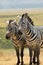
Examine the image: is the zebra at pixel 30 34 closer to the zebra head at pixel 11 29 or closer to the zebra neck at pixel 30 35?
the zebra neck at pixel 30 35

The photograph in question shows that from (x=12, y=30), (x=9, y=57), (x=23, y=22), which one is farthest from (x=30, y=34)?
(x=9, y=57)

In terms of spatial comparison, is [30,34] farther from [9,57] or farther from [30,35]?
[9,57]

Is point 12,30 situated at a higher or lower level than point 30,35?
higher

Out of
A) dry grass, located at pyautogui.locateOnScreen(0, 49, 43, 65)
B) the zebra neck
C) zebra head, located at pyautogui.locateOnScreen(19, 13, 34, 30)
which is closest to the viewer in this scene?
zebra head, located at pyautogui.locateOnScreen(19, 13, 34, 30)

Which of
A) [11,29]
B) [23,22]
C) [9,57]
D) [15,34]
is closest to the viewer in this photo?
[23,22]

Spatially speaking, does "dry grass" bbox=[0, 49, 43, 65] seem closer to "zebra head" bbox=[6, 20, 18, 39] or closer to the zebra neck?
the zebra neck

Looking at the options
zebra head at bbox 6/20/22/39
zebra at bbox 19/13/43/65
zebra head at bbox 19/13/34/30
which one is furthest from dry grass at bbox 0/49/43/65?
zebra head at bbox 19/13/34/30

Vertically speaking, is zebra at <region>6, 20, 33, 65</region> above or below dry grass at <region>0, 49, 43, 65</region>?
above

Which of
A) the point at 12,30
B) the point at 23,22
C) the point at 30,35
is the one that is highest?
the point at 23,22

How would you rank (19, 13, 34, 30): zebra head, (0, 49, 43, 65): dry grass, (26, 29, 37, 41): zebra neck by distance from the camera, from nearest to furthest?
(19, 13, 34, 30): zebra head → (26, 29, 37, 41): zebra neck → (0, 49, 43, 65): dry grass

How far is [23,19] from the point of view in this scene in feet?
42.5

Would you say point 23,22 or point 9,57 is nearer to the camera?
point 23,22

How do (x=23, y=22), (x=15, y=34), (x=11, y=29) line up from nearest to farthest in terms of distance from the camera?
(x=23, y=22)
(x=11, y=29)
(x=15, y=34)

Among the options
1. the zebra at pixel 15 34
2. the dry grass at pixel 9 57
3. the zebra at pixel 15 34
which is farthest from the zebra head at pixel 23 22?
the dry grass at pixel 9 57
